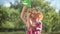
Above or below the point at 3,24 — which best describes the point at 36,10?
above

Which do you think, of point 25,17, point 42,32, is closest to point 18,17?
point 25,17

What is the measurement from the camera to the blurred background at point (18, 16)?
125 inches

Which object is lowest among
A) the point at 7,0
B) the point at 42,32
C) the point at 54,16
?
the point at 42,32

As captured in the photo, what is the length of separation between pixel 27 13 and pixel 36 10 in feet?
0.45

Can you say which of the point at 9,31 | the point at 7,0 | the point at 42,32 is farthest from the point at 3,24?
the point at 42,32

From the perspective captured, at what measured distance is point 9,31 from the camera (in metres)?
3.21

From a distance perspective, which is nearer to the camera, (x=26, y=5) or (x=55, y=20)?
(x=26, y=5)

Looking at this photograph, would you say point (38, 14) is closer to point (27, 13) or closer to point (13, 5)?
point (27, 13)

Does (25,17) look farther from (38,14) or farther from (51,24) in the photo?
(51,24)

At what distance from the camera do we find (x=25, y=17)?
10.1 feet

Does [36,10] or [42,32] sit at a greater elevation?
[36,10]

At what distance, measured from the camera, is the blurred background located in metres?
3.19

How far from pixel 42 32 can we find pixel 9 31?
0.48 m

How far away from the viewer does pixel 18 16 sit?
3156mm
